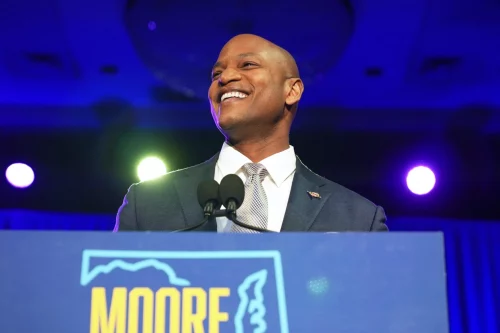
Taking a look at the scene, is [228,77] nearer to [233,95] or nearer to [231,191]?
[233,95]

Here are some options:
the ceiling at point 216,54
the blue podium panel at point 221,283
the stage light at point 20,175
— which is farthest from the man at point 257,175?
the stage light at point 20,175

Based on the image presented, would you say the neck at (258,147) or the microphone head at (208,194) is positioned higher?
the neck at (258,147)

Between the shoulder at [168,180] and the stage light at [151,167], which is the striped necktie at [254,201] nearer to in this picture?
the shoulder at [168,180]

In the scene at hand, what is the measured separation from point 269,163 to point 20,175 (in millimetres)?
3425

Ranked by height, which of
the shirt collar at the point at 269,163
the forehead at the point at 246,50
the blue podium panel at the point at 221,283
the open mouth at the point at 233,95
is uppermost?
the forehead at the point at 246,50

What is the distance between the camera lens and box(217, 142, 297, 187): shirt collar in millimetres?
1759

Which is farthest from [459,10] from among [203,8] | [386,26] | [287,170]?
[287,170]

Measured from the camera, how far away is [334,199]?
1688 millimetres

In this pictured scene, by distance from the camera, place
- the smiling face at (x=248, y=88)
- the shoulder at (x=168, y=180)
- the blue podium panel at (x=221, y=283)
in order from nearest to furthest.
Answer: the blue podium panel at (x=221, y=283) < the shoulder at (x=168, y=180) < the smiling face at (x=248, y=88)

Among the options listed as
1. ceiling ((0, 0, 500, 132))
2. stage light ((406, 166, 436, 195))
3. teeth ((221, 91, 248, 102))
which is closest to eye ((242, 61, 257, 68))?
teeth ((221, 91, 248, 102))

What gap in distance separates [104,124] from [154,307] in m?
4.15

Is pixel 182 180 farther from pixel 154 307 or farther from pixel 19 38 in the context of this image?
pixel 19 38

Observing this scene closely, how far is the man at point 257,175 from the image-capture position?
160cm

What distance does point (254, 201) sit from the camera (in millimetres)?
1606
